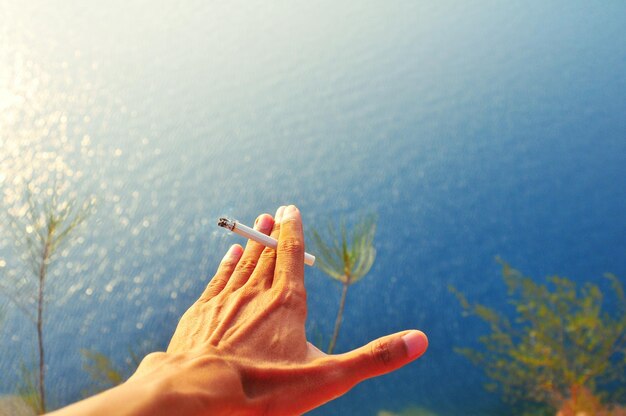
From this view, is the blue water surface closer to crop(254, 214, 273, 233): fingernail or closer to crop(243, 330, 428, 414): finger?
crop(254, 214, 273, 233): fingernail

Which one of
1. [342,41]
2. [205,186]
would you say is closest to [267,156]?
[205,186]

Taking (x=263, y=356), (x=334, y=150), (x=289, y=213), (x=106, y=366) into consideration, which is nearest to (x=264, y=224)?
(x=289, y=213)

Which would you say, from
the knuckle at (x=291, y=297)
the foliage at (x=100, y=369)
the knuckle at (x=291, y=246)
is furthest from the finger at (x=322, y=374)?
the foliage at (x=100, y=369)

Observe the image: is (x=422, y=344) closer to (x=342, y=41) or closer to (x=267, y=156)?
(x=267, y=156)

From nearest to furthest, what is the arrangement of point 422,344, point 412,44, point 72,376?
point 422,344 → point 72,376 → point 412,44

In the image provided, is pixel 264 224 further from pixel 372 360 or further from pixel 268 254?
pixel 372 360

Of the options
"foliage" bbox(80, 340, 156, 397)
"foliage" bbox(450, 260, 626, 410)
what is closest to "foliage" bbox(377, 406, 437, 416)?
"foliage" bbox(450, 260, 626, 410)
